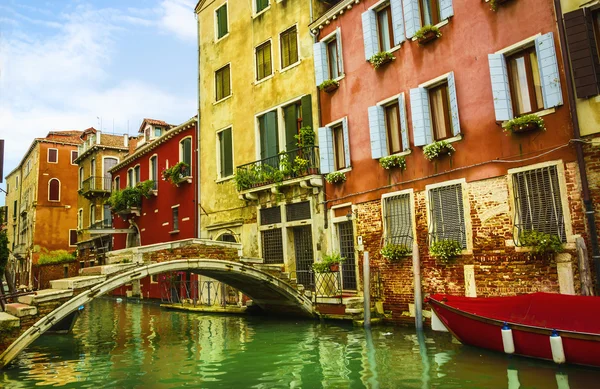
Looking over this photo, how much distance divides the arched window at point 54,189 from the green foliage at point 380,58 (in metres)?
33.4

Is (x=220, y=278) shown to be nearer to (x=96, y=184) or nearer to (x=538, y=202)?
(x=538, y=202)

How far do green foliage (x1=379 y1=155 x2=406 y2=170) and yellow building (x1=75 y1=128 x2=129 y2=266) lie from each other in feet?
65.0

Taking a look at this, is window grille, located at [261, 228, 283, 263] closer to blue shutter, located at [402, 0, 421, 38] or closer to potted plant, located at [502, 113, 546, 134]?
blue shutter, located at [402, 0, 421, 38]

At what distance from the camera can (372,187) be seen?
40.6 ft

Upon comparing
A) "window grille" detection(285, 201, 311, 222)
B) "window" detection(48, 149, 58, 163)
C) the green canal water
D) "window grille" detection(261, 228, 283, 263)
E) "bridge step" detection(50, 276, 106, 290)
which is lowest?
the green canal water

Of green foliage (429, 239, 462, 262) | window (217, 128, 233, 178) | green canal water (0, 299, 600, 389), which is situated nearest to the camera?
green canal water (0, 299, 600, 389)

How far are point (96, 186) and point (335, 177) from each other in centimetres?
2078

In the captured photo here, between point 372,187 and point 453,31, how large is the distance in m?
4.04

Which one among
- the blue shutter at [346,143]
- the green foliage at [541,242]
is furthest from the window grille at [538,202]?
the blue shutter at [346,143]

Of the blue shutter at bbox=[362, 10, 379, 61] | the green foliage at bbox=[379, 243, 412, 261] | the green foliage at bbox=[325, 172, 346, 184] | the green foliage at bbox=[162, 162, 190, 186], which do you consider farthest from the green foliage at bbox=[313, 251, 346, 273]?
the green foliage at bbox=[162, 162, 190, 186]

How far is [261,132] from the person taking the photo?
16.5 metres

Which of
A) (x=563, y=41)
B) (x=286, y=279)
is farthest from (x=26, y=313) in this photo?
(x=563, y=41)

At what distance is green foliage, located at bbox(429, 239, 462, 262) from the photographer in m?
10.2

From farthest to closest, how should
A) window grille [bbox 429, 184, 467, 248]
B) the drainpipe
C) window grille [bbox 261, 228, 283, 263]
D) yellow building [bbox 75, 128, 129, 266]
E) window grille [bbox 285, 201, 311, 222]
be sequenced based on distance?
yellow building [bbox 75, 128, 129, 266] → window grille [bbox 261, 228, 283, 263] → window grille [bbox 285, 201, 311, 222] → window grille [bbox 429, 184, 467, 248] → the drainpipe
